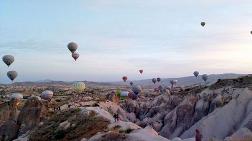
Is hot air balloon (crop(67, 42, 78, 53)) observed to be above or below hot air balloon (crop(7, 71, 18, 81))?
above

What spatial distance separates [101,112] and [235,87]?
74.6ft

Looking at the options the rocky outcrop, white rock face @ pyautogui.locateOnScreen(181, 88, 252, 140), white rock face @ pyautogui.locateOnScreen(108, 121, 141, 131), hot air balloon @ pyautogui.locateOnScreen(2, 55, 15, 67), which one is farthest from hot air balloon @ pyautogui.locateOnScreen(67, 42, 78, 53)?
white rock face @ pyautogui.locateOnScreen(108, 121, 141, 131)

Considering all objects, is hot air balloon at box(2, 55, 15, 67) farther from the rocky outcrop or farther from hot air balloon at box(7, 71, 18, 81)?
the rocky outcrop

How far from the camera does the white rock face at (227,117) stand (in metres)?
40.9

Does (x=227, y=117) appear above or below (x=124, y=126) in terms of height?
below

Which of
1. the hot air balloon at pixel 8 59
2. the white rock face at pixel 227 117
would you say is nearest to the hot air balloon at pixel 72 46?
the hot air balloon at pixel 8 59

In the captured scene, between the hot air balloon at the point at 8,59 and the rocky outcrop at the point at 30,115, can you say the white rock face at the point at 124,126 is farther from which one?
the hot air balloon at the point at 8,59

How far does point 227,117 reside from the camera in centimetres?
4206

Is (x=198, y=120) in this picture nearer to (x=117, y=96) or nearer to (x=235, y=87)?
(x=235, y=87)

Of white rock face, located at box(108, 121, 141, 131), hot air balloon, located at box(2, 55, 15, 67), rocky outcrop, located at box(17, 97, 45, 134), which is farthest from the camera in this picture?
hot air balloon, located at box(2, 55, 15, 67)

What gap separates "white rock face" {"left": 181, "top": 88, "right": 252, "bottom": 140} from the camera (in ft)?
134

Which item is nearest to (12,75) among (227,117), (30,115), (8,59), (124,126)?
(8,59)

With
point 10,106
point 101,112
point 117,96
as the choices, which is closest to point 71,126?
point 101,112

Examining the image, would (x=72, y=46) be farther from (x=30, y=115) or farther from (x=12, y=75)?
(x=30, y=115)
